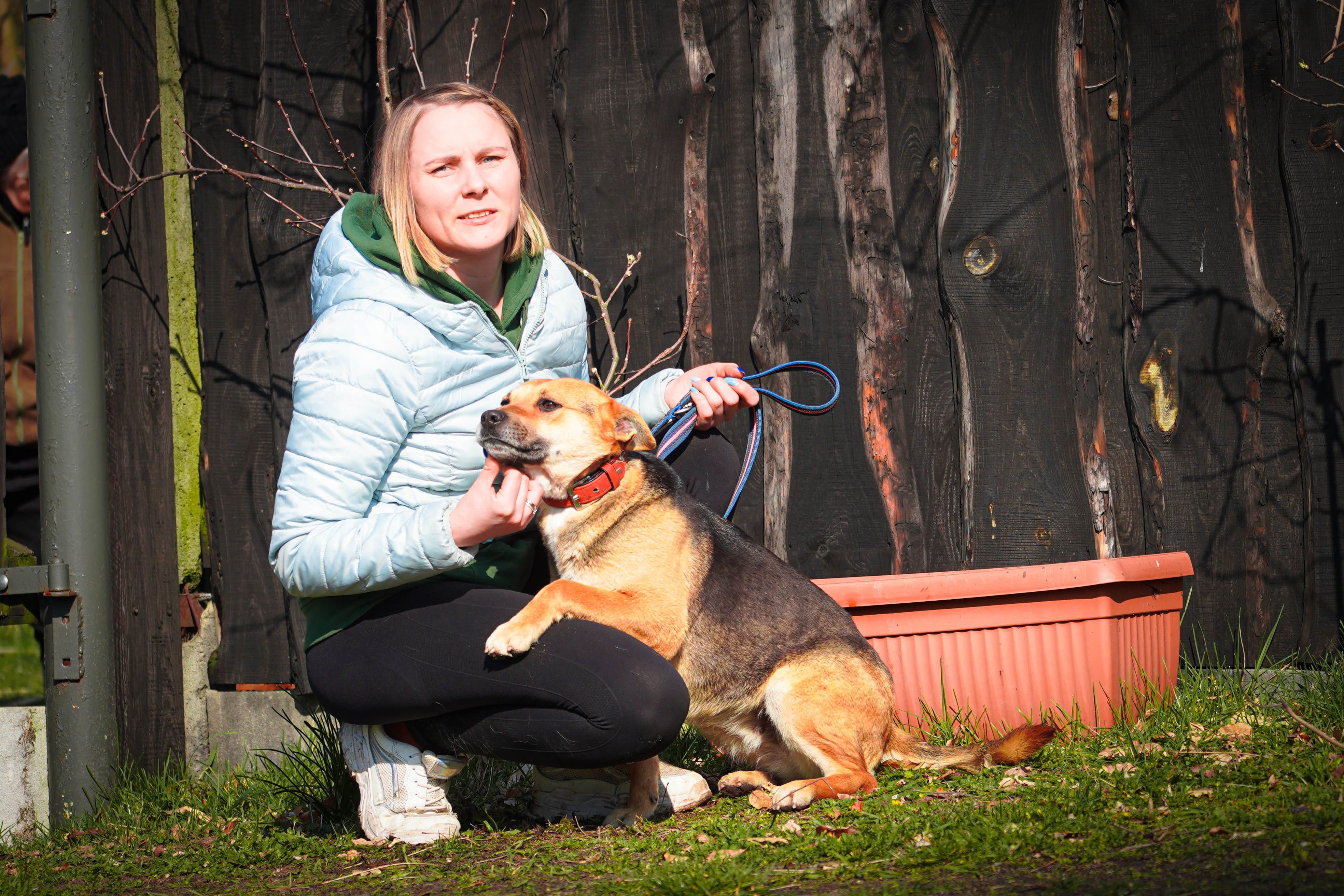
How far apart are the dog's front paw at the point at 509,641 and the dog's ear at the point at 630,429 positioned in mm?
746

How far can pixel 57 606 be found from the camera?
151 inches

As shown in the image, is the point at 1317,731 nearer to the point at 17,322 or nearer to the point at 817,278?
the point at 817,278

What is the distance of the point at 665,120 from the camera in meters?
4.31

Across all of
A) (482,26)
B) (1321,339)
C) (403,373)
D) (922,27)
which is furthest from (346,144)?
(1321,339)

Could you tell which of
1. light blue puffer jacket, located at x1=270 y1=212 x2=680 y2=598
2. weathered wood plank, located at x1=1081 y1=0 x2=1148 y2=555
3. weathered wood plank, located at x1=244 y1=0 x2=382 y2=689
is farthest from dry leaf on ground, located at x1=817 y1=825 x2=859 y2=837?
weathered wood plank, located at x1=244 y1=0 x2=382 y2=689

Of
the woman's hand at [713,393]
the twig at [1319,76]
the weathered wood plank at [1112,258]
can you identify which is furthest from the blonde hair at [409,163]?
the twig at [1319,76]

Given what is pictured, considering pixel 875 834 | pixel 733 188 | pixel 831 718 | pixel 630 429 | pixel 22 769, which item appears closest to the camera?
pixel 875 834

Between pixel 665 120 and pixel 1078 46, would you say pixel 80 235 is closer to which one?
pixel 665 120

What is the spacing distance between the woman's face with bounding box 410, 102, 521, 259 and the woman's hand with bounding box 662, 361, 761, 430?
2.76 feet

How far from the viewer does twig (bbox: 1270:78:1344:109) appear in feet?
12.5

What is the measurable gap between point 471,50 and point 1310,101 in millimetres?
3274

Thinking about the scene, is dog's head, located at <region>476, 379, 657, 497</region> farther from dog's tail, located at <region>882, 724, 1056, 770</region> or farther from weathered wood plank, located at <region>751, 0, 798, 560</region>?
dog's tail, located at <region>882, 724, 1056, 770</region>

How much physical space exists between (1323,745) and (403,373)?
2.94 metres

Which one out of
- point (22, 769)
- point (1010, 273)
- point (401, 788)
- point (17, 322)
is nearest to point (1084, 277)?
point (1010, 273)
